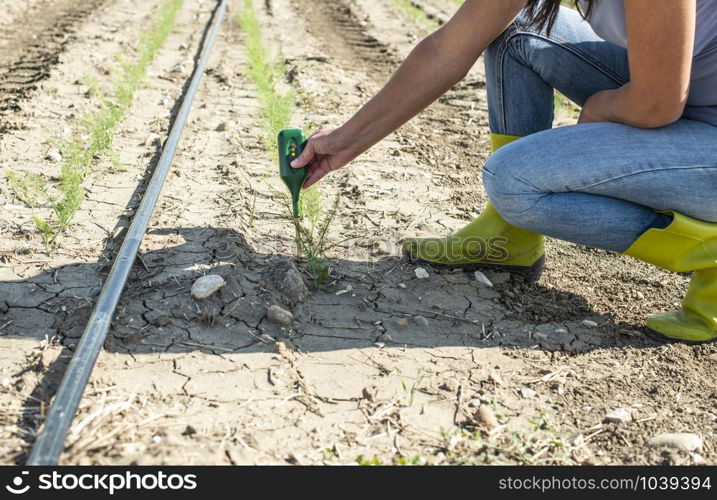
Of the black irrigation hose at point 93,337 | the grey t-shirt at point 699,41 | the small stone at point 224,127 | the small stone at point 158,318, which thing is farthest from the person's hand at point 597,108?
the small stone at point 224,127

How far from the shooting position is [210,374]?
89.0 inches

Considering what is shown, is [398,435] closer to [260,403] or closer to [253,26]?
[260,403]

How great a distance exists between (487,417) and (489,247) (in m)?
0.96

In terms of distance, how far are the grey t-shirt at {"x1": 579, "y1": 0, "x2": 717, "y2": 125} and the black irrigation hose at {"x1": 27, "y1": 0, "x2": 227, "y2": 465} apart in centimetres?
172

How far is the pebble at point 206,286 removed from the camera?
2.60m

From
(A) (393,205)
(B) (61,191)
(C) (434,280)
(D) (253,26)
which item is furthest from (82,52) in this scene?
(C) (434,280)

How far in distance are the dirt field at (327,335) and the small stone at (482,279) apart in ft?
0.09

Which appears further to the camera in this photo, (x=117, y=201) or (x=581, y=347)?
(x=117, y=201)

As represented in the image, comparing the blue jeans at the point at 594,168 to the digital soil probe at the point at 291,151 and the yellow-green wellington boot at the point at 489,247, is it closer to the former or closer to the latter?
the yellow-green wellington boot at the point at 489,247

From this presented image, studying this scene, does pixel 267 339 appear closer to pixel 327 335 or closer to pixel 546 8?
pixel 327 335

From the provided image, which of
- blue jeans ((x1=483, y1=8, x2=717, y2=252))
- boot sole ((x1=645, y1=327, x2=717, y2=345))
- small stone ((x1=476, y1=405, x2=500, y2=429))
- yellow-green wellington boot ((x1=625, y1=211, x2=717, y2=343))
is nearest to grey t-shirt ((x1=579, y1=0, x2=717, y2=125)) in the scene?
blue jeans ((x1=483, y1=8, x2=717, y2=252))

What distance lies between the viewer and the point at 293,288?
2.68 metres

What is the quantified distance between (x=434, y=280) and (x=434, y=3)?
6953 mm
